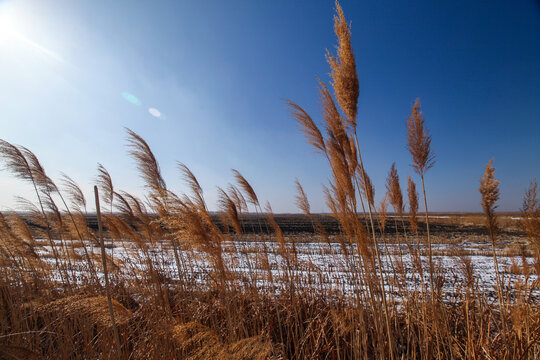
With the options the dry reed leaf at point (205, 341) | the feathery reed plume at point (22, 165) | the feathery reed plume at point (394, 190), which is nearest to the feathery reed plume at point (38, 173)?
the feathery reed plume at point (22, 165)

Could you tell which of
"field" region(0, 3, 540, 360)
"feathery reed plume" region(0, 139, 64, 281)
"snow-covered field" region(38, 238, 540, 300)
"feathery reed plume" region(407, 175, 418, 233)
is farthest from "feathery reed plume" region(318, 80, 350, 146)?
"feathery reed plume" region(0, 139, 64, 281)

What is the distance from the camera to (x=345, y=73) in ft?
6.01

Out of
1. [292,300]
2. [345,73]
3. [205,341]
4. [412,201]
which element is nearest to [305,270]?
[292,300]

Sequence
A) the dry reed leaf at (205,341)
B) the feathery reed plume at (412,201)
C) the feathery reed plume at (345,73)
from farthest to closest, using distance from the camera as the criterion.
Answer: the feathery reed plume at (412,201) < the feathery reed plume at (345,73) < the dry reed leaf at (205,341)

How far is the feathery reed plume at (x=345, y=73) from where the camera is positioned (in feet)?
5.97

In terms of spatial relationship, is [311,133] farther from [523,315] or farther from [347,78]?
[523,315]

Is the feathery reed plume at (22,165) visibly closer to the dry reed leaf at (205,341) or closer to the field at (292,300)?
the field at (292,300)

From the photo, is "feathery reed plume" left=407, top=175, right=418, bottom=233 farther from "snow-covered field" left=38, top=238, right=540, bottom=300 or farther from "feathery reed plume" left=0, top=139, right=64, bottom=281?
"feathery reed plume" left=0, top=139, right=64, bottom=281

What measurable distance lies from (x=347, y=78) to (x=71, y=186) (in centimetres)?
583

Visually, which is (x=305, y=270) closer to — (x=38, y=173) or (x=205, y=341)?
(x=205, y=341)

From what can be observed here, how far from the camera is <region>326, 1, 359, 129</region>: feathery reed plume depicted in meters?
1.82

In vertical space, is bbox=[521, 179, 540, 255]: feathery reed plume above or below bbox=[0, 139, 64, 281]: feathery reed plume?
below

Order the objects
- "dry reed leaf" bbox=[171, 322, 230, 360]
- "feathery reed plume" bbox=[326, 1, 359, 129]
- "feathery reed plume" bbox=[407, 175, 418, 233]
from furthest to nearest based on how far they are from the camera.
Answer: "feathery reed plume" bbox=[407, 175, 418, 233]
"feathery reed plume" bbox=[326, 1, 359, 129]
"dry reed leaf" bbox=[171, 322, 230, 360]

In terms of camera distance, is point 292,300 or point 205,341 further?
point 292,300
